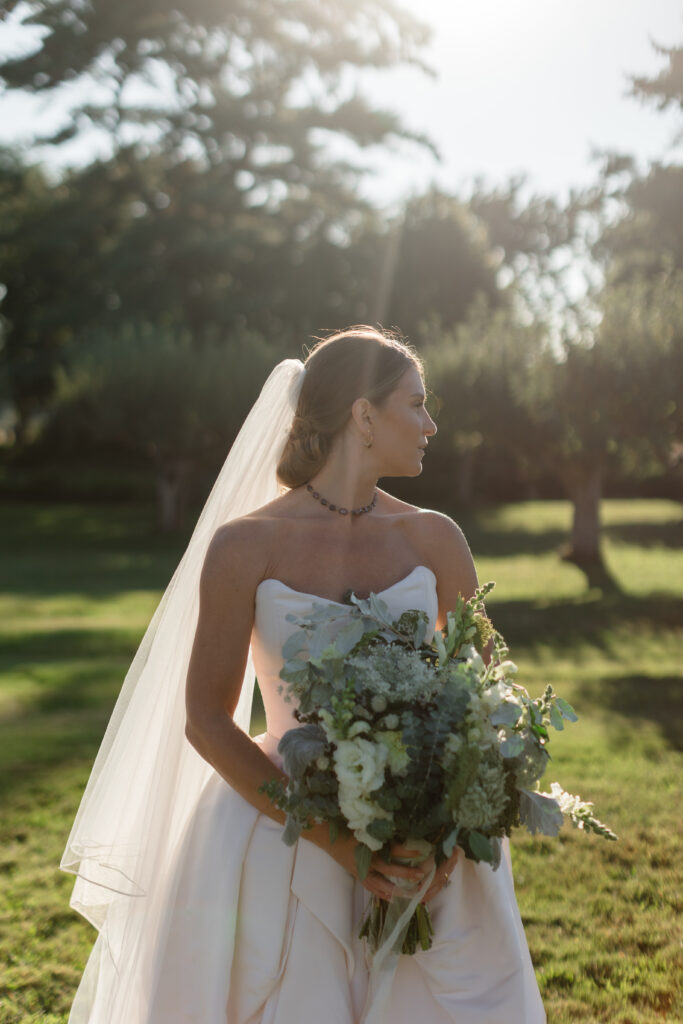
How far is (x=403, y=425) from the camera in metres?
2.92

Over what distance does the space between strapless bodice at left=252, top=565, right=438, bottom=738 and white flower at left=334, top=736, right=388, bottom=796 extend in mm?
576

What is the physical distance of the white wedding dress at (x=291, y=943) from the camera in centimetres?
258

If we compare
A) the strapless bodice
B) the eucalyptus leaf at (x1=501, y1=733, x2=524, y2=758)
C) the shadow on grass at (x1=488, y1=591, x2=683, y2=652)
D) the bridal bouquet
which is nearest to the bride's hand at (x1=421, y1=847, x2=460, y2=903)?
the bridal bouquet

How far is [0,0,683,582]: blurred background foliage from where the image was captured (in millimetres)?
18734

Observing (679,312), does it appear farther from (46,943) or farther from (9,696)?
(46,943)

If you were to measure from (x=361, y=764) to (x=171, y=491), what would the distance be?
3090 cm

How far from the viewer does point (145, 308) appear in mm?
35000

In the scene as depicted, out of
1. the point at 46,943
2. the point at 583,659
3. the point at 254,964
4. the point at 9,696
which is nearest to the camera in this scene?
the point at 254,964

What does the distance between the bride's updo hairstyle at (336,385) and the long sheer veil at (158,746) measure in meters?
0.16

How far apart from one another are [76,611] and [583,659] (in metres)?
10.1

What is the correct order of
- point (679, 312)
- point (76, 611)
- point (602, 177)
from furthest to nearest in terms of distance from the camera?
point (602, 177)
point (76, 611)
point (679, 312)

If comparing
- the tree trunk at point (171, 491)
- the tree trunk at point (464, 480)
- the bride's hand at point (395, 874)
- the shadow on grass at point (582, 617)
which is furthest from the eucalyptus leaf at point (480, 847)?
the tree trunk at point (464, 480)

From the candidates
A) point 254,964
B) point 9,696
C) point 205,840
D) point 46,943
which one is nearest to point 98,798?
point 205,840

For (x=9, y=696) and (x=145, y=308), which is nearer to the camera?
(x=9, y=696)
